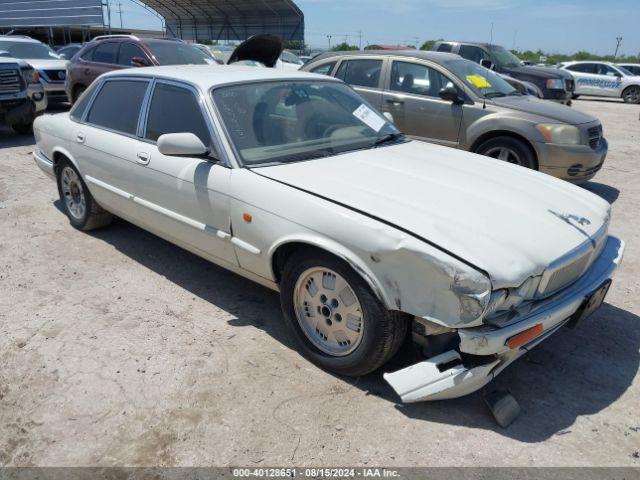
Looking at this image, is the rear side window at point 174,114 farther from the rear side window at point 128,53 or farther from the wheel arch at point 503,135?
the rear side window at point 128,53

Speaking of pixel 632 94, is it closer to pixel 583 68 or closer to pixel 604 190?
pixel 583 68

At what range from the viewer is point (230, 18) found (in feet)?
168

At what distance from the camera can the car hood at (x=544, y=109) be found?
634 cm

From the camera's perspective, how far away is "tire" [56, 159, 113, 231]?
4.92m

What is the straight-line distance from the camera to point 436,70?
22.6 feet

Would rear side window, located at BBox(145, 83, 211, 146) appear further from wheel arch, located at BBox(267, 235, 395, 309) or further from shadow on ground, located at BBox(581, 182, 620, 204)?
shadow on ground, located at BBox(581, 182, 620, 204)

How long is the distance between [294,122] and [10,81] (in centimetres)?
802

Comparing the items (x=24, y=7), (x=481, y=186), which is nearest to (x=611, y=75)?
(x=481, y=186)

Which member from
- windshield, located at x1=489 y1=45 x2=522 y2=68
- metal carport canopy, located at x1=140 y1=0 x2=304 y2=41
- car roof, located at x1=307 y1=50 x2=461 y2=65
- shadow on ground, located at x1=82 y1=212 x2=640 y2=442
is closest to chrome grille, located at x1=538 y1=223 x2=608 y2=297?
shadow on ground, located at x1=82 y1=212 x2=640 y2=442

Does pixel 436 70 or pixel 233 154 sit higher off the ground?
pixel 436 70

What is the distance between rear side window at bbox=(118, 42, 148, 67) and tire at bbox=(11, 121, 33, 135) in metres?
2.21

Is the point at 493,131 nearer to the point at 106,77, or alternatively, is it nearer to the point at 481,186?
the point at 481,186

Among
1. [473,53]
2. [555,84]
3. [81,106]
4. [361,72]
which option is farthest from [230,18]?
[81,106]

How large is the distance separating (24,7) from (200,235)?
142ft
